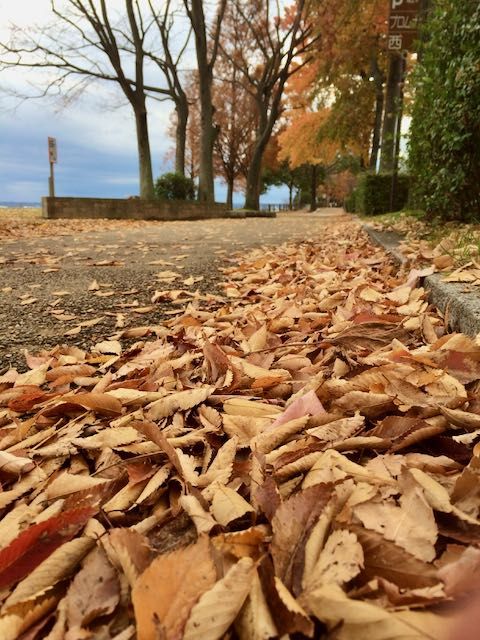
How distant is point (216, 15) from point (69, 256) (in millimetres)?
16464

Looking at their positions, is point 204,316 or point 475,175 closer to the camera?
point 204,316

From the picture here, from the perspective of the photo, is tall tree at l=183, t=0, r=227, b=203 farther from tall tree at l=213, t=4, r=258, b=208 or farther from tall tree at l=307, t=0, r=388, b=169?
tall tree at l=213, t=4, r=258, b=208

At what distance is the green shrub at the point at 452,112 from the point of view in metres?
3.64

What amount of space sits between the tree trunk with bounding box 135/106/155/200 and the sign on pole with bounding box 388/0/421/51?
849cm

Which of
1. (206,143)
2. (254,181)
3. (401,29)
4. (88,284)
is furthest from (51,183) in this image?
(88,284)

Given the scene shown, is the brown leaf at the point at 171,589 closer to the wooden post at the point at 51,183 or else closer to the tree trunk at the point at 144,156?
the wooden post at the point at 51,183

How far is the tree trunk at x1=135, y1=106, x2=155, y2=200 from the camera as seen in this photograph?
49.5ft

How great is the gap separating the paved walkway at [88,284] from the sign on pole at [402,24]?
542 cm

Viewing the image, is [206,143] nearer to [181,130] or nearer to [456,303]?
[181,130]

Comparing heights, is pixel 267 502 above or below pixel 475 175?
below

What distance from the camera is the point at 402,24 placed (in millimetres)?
8797

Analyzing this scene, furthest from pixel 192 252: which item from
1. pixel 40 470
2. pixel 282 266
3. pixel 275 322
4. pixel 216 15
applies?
pixel 216 15

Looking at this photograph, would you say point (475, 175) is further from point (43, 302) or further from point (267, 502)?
point (267, 502)

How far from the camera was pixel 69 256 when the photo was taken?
4.74m
